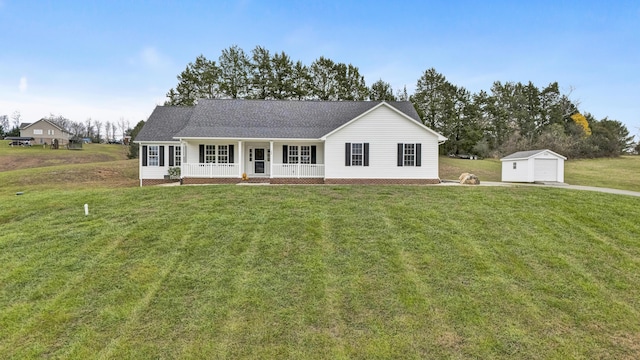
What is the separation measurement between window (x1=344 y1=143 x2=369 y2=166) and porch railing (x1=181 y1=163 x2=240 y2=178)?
635 centimetres

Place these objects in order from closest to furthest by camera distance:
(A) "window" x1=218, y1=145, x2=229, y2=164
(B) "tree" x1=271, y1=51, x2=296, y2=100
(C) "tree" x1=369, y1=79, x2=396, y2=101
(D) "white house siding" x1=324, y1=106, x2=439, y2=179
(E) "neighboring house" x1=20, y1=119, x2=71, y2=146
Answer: (D) "white house siding" x1=324, y1=106, x2=439, y2=179 → (A) "window" x1=218, y1=145, x2=229, y2=164 → (B) "tree" x1=271, y1=51, x2=296, y2=100 → (C) "tree" x1=369, y1=79, x2=396, y2=101 → (E) "neighboring house" x1=20, y1=119, x2=71, y2=146

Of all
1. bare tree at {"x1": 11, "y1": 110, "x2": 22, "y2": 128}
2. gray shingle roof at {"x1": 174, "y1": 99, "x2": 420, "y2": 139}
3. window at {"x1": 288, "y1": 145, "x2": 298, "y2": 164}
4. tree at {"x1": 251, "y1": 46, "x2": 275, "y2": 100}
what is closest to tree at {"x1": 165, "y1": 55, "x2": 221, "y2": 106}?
tree at {"x1": 251, "y1": 46, "x2": 275, "y2": 100}

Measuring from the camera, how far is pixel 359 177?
18.0 meters

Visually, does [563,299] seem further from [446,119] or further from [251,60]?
[446,119]

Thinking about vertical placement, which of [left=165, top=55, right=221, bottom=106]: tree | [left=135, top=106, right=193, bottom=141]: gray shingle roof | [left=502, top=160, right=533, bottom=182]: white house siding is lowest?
[left=502, top=160, right=533, bottom=182]: white house siding

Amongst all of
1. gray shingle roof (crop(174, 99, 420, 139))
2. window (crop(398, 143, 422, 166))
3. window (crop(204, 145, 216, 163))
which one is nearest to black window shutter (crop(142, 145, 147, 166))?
gray shingle roof (crop(174, 99, 420, 139))

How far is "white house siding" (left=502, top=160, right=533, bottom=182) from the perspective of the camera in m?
21.4

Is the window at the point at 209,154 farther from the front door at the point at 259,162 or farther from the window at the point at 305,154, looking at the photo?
the window at the point at 305,154

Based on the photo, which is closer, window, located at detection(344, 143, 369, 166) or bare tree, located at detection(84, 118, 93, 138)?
window, located at detection(344, 143, 369, 166)

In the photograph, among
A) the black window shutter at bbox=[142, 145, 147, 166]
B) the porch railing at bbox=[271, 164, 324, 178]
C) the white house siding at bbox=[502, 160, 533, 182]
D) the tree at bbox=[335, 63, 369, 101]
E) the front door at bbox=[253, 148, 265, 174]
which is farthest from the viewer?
the tree at bbox=[335, 63, 369, 101]

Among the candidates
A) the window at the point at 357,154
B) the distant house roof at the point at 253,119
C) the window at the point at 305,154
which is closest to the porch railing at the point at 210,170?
the distant house roof at the point at 253,119

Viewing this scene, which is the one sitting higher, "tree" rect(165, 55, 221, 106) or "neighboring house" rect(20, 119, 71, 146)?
"tree" rect(165, 55, 221, 106)

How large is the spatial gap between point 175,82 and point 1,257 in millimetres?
36910

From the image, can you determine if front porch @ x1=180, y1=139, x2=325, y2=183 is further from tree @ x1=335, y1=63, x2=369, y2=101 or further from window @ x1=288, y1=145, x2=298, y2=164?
tree @ x1=335, y1=63, x2=369, y2=101
